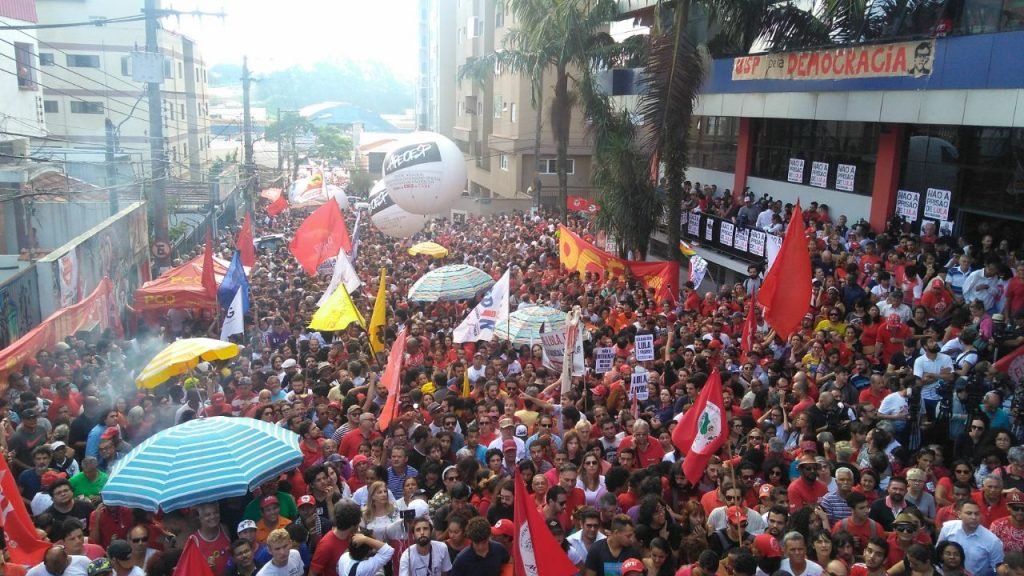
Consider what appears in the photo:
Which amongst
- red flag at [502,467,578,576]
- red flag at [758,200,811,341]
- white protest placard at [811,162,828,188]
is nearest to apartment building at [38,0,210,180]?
white protest placard at [811,162,828,188]

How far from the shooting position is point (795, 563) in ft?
20.1

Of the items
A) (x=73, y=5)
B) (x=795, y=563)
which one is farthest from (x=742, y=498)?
(x=73, y=5)

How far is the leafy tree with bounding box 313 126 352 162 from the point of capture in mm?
95750

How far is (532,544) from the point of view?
616 centimetres

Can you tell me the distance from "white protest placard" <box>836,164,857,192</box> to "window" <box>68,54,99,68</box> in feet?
143

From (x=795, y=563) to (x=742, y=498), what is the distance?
1.17m

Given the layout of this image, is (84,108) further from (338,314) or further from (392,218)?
(338,314)

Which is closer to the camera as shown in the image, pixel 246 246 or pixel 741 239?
pixel 246 246

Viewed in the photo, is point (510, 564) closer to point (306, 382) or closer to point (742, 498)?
point (742, 498)

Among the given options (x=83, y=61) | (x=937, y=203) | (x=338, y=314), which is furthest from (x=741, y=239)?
(x=83, y=61)

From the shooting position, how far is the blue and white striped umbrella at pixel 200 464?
269 inches

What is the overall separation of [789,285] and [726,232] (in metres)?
9.81

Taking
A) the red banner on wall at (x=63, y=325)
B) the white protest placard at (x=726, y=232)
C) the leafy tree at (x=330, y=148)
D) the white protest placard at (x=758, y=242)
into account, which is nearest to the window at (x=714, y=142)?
the white protest placard at (x=726, y=232)

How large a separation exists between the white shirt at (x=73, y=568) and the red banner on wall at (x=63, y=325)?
5848 mm
